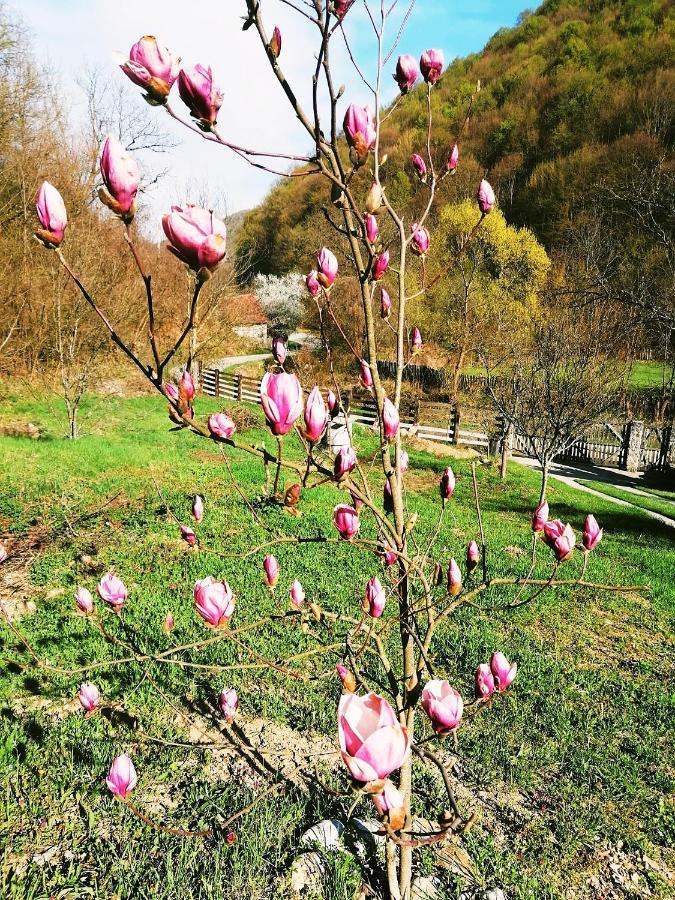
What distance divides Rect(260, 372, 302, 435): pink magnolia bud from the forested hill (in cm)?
3030

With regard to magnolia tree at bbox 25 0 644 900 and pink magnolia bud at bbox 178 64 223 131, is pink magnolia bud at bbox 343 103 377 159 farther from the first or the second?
pink magnolia bud at bbox 178 64 223 131

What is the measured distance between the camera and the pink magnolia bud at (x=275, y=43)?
34.9 inches

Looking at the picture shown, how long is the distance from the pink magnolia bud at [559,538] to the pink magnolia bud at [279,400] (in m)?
0.82

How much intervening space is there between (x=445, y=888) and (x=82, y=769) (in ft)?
4.82

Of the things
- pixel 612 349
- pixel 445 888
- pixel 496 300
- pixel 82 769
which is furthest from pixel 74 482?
pixel 496 300

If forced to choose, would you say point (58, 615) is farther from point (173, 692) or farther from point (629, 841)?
point (629, 841)

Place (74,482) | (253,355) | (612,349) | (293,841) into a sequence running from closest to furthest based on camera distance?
(293,841), (74,482), (612,349), (253,355)

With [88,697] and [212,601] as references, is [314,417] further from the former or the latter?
[88,697]

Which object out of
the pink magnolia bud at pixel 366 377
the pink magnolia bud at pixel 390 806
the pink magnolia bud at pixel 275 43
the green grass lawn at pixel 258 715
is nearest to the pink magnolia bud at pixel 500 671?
the green grass lawn at pixel 258 715

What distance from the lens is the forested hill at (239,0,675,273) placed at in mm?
33031

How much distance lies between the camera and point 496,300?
68.7 feet

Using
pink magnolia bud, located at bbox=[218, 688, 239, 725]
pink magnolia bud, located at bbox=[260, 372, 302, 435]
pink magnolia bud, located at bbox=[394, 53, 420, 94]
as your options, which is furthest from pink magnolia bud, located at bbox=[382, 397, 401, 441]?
pink magnolia bud, located at bbox=[218, 688, 239, 725]

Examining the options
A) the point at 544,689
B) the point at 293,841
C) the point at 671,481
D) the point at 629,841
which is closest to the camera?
the point at 293,841

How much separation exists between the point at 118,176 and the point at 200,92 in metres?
0.19
